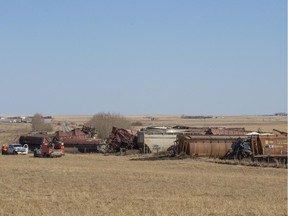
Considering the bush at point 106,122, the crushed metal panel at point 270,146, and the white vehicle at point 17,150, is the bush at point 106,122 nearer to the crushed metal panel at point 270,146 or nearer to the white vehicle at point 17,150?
the white vehicle at point 17,150

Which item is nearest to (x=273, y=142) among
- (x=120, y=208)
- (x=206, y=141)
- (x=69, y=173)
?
(x=206, y=141)

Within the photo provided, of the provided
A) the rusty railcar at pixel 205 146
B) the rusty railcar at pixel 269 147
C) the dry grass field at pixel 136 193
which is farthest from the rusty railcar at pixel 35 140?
the dry grass field at pixel 136 193

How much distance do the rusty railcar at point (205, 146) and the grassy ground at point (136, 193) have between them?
12.9 meters

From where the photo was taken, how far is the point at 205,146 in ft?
151

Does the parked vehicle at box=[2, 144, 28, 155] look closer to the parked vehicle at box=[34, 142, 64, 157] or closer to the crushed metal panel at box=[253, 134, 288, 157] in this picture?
the parked vehicle at box=[34, 142, 64, 157]

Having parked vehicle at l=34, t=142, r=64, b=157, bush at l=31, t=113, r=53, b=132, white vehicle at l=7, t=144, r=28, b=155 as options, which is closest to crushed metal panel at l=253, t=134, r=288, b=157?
parked vehicle at l=34, t=142, r=64, b=157

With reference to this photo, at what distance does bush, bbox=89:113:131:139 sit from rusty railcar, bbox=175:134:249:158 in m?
41.0

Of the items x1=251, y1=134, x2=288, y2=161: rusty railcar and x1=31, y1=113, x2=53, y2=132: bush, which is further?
x1=31, y1=113, x2=53, y2=132: bush

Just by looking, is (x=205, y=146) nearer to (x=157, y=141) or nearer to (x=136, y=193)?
(x=157, y=141)

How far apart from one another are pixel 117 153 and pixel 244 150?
17.3 m

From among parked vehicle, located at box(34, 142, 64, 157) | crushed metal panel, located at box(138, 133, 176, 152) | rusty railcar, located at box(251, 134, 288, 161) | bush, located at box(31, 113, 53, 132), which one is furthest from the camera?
bush, located at box(31, 113, 53, 132)

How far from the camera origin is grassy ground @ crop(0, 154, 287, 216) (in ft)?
55.2

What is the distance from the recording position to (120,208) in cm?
1712

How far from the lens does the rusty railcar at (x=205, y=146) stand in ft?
150
